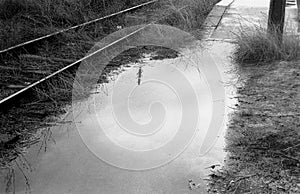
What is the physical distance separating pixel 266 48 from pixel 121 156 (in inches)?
166

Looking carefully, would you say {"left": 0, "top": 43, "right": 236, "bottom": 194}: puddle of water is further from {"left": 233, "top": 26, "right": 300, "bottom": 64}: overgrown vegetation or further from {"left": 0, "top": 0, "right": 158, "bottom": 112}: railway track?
{"left": 233, "top": 26, "right": 300, "bottom": 64}: overgrown vegetation

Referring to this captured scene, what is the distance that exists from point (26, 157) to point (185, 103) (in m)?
2.14

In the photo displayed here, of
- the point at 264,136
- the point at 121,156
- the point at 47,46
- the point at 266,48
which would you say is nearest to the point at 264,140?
the point at 264,136

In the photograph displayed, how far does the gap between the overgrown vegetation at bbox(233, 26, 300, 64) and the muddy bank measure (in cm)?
90

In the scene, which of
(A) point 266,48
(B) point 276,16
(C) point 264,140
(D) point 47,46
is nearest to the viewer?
(C) point 264,140

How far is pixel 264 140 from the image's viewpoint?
4.06 metres

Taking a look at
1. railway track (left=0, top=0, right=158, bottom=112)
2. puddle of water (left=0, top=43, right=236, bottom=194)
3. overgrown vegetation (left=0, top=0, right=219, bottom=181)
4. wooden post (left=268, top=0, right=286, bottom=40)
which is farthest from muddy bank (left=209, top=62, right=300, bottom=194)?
railway track (left=0, top=0, right=158, bottom=112)

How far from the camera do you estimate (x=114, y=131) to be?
431cm

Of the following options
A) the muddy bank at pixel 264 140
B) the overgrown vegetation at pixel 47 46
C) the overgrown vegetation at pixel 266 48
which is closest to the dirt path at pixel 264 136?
the muddy bank at pixel 264 140

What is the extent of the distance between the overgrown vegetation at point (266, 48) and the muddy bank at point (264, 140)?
2.95 feet

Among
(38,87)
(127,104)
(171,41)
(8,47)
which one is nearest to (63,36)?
(8,47)

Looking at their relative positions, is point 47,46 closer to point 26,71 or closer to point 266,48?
point 26,71

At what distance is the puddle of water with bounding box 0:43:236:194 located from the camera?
3.31 metres

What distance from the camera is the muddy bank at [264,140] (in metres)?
3.32
